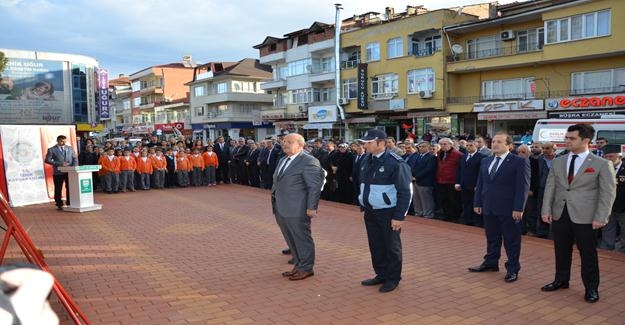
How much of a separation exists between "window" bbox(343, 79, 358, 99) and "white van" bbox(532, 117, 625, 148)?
81.1ft

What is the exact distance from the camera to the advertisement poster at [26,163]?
502 inches

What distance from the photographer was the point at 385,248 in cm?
595

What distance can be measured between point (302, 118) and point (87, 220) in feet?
120

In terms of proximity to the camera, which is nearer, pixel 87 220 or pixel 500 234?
pixel 500 234

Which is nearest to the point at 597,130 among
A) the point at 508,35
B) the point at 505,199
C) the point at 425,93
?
the point at 505,199

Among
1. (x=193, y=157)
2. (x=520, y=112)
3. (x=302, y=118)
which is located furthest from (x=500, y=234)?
(x=302, y=118)

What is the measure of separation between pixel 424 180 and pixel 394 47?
2753cm

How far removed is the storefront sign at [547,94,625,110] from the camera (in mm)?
24125

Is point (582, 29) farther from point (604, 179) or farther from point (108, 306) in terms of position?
point (108, 306)

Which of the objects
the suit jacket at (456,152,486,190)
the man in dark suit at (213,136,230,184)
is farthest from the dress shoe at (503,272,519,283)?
the man in dark suit at (213,136,230,184)

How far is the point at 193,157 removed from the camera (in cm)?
1792

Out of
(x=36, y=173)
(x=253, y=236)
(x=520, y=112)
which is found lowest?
(x=253, y=236)

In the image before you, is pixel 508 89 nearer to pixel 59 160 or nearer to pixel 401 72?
pixel 401 72

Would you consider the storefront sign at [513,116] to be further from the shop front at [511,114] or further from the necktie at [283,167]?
the necktie at [283,167]
